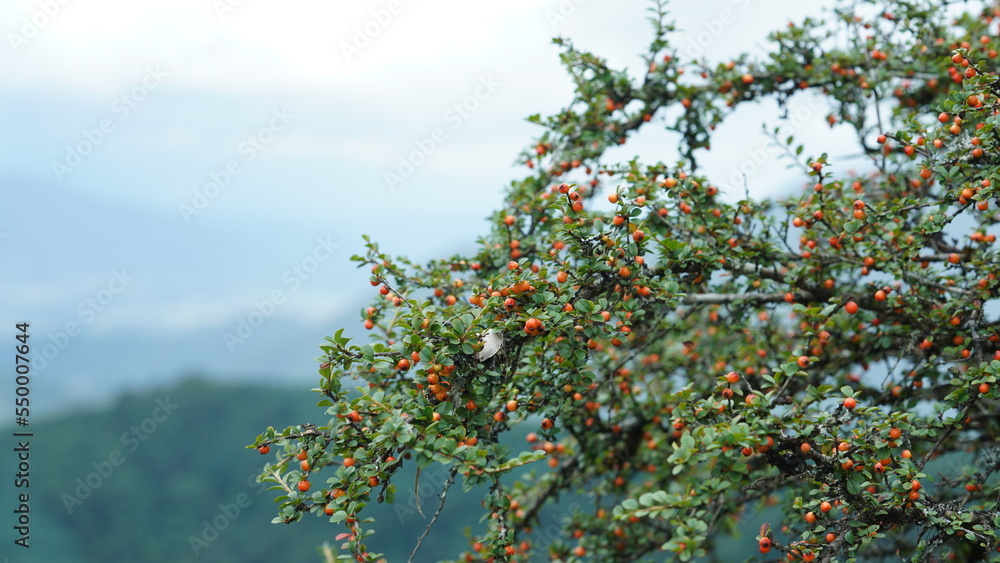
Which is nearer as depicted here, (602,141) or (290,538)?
(602,141)

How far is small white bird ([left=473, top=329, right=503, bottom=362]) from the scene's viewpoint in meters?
2.66

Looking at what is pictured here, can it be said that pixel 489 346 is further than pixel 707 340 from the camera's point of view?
No

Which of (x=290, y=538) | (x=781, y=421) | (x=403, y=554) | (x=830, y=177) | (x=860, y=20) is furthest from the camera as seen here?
(x=290, y=538)

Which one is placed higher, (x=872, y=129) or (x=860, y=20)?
(x=860, y=20)

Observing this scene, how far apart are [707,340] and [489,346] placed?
9.19 feet

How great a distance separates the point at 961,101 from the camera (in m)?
3.01

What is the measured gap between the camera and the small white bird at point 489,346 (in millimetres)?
2660

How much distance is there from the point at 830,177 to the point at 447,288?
6.48 feet

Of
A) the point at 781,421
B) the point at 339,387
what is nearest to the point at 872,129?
the point at 781,421

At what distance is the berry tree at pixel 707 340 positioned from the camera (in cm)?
254

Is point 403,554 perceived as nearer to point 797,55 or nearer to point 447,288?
point 447,288

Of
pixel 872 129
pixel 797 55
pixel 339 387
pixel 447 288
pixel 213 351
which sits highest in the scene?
pixel 213 351

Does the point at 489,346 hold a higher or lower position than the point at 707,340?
lower

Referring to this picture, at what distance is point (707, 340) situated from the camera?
197 inches
